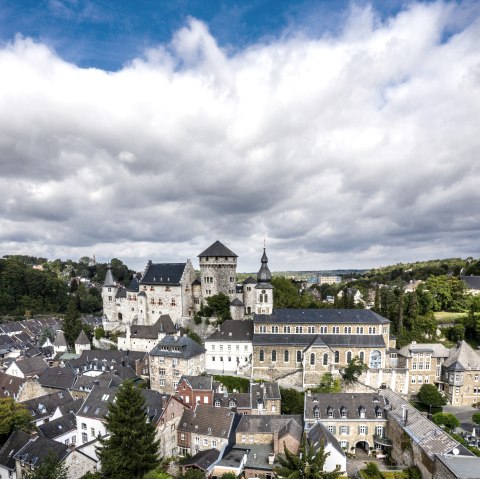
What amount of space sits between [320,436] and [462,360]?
93.0ft

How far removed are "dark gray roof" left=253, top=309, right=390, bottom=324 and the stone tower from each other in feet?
39.7

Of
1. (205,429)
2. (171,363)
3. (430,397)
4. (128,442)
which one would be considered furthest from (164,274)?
(430,397)

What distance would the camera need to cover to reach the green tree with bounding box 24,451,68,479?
97.2 feet

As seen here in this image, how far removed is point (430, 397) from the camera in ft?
152

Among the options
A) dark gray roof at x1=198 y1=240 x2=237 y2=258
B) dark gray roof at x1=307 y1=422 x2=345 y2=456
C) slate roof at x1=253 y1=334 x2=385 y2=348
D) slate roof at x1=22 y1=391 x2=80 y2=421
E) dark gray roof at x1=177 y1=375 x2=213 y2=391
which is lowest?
slate roof at x1=22 y1=391 x2=80 y2=421

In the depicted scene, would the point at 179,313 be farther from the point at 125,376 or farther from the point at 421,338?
the point at 421,338

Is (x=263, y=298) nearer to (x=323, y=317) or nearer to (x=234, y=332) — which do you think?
(x=234, y=332)

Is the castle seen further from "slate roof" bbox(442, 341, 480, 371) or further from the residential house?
"slate roof" bbox(442, 341, 480, 371)

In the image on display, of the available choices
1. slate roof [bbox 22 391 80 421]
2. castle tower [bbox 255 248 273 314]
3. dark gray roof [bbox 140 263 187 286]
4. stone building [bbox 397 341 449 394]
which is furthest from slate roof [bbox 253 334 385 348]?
slate roof [bbox 22 391 80 421]

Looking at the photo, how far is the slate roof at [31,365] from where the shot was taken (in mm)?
58438

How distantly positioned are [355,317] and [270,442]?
23.6 meters

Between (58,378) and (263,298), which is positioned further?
(263,298)

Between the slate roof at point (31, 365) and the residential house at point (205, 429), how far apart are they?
32.0 meters

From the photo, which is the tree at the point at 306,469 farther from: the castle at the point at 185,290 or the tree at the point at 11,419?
the castle at the point at 185,290
